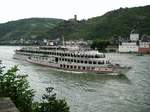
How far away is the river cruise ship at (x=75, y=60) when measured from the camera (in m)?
67.2

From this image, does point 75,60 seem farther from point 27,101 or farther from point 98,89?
point 27,101

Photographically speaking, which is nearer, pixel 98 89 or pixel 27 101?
pixel 27 101

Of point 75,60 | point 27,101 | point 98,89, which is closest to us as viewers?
point 27,101

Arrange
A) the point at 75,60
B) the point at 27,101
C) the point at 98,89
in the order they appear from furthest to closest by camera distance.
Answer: the point at 75,60
the point at 98,89
the point at 27,101

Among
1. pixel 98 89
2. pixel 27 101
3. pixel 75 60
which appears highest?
pixel 27 101

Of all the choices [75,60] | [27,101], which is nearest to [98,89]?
[75,60]

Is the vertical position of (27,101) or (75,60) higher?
(27,101)

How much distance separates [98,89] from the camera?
51.9m

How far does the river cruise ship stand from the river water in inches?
83.5

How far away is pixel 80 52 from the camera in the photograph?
71062 mm

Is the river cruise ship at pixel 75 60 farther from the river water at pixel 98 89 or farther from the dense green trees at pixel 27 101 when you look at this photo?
the dense green trees at pixel 27 101

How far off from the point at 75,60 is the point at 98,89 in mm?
20375

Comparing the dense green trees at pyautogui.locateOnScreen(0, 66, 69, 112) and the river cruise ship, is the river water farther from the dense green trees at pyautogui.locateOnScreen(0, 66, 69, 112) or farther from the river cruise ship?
the dense green trees at pyautogui.locateOnScreen(0, 66, 69, 112)

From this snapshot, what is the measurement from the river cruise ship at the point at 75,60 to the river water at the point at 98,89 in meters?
2.12
